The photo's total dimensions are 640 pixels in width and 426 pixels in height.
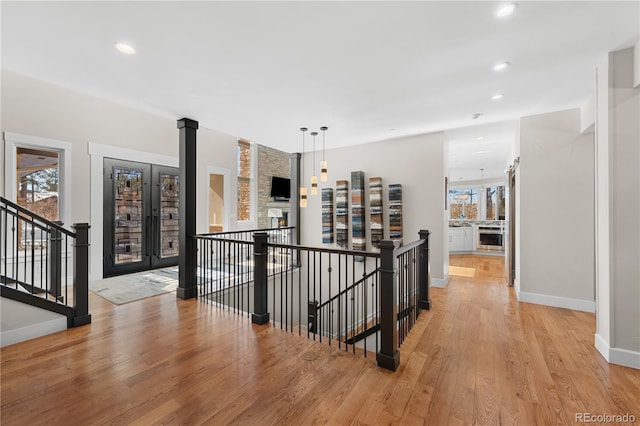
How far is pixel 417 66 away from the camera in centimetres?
264

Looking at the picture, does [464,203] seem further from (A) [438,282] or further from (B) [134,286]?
(B) [134,286]

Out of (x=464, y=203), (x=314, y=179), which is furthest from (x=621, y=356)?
(x=464, y=203)

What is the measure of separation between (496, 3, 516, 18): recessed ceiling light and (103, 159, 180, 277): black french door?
6.17 m

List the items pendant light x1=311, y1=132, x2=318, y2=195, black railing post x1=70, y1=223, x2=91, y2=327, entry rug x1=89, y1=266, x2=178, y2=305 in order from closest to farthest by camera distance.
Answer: black railing post x1=70, y1=223, x2=91, y2=327 < entry rug x1=89, y1=266, x2=178, y2=305 < pendant light x1=311, y1=132, x2=318, y2=195

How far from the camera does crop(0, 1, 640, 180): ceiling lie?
1937 millimetres

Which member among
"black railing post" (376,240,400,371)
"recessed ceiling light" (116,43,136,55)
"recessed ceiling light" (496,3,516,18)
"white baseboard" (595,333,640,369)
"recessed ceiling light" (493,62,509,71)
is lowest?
"white baseboard" (595,333,640,369)

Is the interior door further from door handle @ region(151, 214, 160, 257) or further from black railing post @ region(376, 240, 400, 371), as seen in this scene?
black railing post @ region(376, 240, 400, 371)

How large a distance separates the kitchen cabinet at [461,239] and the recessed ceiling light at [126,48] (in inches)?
341

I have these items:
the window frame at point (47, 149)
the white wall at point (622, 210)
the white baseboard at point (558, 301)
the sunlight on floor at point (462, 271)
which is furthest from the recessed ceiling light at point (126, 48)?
the sunlight on floor at point (462, 271)

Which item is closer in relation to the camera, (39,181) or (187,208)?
(187,208)

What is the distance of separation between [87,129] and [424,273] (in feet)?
19.9

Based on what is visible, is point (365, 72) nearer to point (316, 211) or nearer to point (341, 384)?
point (341, 384)

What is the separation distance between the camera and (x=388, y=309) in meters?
2.37

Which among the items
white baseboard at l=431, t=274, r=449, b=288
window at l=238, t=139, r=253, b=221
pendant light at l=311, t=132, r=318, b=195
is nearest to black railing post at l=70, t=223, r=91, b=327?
pendant light at l=311, t=132, r=318, b=195
